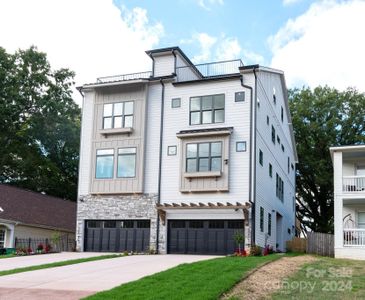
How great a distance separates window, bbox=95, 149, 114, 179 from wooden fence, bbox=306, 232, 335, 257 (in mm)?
10967

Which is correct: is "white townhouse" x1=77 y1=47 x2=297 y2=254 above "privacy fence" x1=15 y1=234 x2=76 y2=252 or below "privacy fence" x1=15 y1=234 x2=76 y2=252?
above

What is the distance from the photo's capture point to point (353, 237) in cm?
2489

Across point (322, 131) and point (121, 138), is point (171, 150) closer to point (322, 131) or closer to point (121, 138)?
point (121, 138)

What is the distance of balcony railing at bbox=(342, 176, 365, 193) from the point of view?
26.0 metres

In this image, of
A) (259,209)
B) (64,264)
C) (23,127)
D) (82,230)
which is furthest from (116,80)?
(23,127)

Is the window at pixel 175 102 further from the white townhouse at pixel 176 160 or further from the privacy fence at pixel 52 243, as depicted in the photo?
the privacy fence at pixel 52 243

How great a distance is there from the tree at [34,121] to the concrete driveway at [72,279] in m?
26.5

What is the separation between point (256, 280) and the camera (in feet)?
47.9

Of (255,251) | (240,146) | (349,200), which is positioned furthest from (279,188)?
(255,251)

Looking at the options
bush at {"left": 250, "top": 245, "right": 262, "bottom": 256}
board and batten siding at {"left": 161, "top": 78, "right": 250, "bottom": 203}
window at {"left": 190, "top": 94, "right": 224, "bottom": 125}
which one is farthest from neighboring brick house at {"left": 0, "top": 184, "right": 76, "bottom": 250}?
bush at {"left": 250, "top": 245, "right": 262, "bottom": 256}

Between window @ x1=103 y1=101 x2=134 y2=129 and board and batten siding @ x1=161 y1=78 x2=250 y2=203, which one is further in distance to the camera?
window @ x1=103 y1=101 x2=134 y2=129

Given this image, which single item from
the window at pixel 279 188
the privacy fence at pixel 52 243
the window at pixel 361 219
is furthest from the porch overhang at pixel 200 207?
the window at pixel 279 188

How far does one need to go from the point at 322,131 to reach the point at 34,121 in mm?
24299

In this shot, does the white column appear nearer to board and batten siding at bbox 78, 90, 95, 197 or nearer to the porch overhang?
the porch overhang
